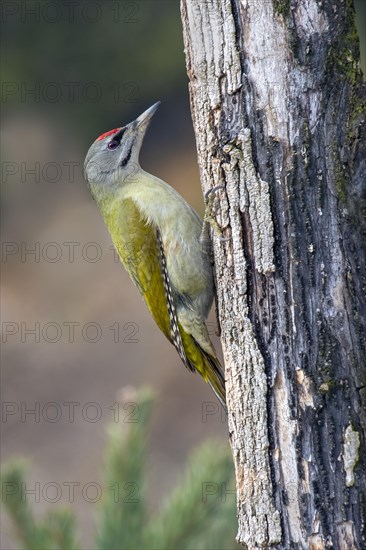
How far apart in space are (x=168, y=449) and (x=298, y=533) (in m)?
6.94

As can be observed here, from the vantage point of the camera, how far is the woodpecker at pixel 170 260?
4.23 meters

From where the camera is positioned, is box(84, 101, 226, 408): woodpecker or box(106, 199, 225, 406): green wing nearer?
box(84, 101, 226, 408): woodpecker

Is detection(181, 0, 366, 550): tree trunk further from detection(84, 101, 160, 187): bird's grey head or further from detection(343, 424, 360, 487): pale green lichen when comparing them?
detection(84, 101, 160, 187): bird's grey head

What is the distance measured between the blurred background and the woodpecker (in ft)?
14.4

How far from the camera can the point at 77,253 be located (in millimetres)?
12172

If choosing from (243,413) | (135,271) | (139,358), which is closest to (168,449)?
(139,358)

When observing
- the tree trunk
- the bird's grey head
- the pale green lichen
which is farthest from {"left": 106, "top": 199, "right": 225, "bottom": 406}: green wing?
the pale green lichen

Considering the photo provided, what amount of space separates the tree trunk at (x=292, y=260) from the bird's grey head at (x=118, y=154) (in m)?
1.58

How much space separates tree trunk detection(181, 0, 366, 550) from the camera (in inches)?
114

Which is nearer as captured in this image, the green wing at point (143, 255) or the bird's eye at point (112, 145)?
the green wing at point (143, 255)

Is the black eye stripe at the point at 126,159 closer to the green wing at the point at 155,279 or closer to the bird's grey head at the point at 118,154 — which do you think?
the bird's grey head at the point at 118,154

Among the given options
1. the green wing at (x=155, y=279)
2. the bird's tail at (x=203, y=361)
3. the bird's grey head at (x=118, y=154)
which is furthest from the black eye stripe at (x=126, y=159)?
the bird's tail at (x=203, y=361)

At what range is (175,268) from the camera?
4.34 meters

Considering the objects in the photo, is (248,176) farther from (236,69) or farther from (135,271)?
(135,271)
